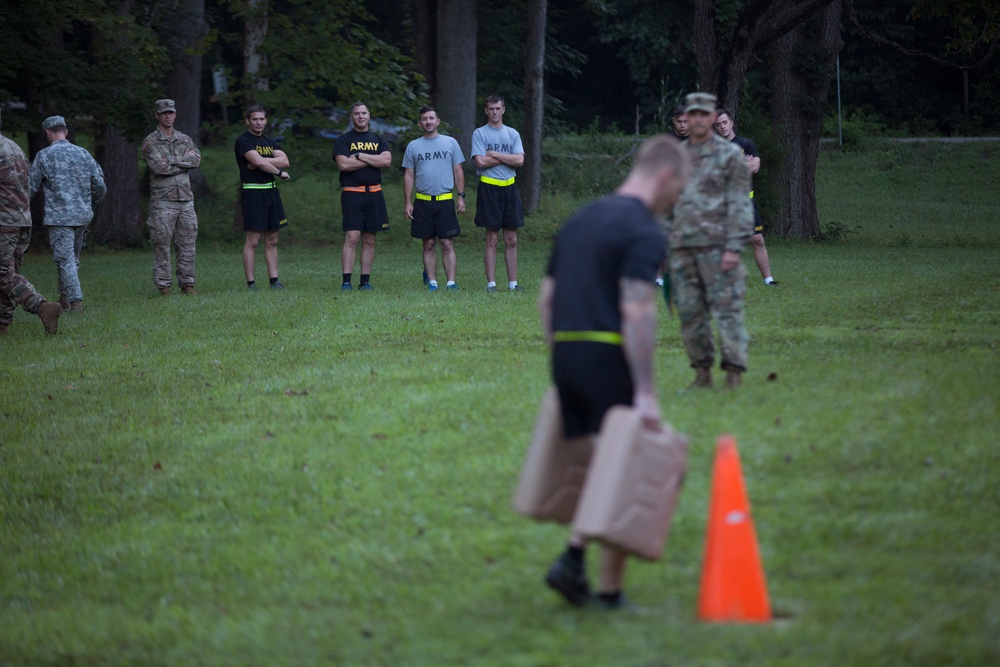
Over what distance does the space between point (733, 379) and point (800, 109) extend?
65.7 feet

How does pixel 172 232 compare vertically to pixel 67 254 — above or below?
above

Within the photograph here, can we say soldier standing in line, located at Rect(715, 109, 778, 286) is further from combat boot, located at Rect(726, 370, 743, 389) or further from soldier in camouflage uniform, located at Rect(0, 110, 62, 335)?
soldier in camouflage uniform, located at Rect(0, 110, 62, 335)

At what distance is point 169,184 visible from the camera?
629 inches

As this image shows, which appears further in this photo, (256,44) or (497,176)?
(256,44)

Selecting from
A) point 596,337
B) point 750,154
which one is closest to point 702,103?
point 596,337

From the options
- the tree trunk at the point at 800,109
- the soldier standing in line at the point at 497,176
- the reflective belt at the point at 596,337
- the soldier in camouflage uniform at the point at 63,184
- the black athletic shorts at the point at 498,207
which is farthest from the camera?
the tree trunk at the point at 800,109

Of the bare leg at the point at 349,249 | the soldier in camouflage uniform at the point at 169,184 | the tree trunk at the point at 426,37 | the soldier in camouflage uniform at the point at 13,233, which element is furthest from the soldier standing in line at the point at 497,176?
the tree trunk at the point at 426,37

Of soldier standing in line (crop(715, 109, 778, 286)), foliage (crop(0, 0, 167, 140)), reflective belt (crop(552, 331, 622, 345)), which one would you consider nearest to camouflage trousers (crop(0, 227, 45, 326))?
soldier standing in line (crop(715, 109, 778, 286))

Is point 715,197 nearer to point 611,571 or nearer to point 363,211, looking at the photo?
point 611,571

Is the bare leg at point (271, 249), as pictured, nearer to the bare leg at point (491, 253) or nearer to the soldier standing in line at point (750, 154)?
the bare leg at point (491, 253)

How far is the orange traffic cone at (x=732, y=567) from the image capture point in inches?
187

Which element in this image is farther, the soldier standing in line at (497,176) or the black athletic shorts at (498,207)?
the black athletic shorts at (498,207)

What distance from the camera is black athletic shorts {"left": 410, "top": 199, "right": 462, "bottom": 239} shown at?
15.8 m

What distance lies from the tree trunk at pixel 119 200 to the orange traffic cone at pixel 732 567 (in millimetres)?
25952
